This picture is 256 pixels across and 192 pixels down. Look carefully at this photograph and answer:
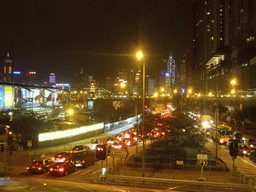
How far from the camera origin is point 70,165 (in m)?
19.5

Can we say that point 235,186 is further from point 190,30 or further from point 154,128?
Result: point 190,30

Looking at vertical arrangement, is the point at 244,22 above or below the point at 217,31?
below

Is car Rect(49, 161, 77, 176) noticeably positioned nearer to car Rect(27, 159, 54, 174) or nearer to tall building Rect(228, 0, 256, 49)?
car Rect(27, 159, 54, 174)

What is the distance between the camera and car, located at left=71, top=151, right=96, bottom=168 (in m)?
21.3

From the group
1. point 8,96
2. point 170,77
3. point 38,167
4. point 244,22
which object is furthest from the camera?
point 170,77

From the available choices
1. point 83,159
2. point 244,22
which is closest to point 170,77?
point 244,22

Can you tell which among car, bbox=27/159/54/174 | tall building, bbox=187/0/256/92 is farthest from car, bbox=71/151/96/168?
tall building, bbox=187/0/256/92

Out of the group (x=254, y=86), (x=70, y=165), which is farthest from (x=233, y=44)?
(x=70, y=165)

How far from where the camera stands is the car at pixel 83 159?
21.3 m

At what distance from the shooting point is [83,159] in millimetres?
21500

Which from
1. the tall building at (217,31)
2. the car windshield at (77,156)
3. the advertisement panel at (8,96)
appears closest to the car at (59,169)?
the car windshield at (77,156)

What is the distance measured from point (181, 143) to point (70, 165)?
10.0 metres

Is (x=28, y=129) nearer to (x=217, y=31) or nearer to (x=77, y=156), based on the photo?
(x=77, y=156)

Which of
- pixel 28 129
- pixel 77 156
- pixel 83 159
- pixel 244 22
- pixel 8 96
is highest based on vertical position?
pixel 244 22
